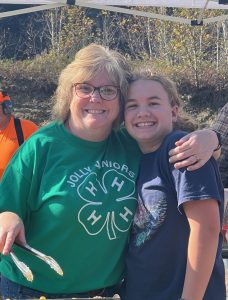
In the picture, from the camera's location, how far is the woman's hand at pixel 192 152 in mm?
1876

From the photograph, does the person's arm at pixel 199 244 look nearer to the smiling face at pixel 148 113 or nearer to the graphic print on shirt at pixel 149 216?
the graphic print on shirt at pixel 149 216

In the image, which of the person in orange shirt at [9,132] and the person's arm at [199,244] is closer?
the person's arm at [199,244]

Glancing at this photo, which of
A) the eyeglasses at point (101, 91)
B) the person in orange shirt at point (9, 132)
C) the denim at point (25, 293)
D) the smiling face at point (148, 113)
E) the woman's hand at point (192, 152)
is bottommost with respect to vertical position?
the person in orange shirt at point (9, 132)

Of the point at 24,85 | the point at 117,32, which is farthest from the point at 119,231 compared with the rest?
the point at 117,32

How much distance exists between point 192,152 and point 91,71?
0.44 meters

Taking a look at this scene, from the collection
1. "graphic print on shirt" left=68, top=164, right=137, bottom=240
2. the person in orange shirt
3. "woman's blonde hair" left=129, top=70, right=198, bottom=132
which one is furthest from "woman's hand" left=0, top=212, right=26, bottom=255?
the person in orange shirt

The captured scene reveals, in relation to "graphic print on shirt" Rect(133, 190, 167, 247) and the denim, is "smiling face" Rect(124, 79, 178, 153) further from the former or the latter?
the denim

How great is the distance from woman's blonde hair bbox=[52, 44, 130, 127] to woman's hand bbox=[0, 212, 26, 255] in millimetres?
423

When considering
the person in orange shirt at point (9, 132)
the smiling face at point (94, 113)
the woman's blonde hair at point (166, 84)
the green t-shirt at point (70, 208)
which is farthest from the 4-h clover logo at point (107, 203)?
the person in orange shirt at point (9, 132)

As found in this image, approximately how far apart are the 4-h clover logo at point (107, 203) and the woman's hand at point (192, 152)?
19cm

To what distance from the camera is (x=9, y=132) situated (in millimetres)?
4484

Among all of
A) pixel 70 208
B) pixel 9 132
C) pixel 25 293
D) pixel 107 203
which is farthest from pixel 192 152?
pixel 9 132

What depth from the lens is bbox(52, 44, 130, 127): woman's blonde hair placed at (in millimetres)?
2043

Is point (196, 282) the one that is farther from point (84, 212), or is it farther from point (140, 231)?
point (84, 212)
